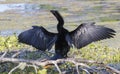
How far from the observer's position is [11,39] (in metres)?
7.53

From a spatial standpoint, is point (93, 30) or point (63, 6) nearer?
point (93, 30)

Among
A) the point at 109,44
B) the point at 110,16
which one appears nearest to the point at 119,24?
the point at 110,16

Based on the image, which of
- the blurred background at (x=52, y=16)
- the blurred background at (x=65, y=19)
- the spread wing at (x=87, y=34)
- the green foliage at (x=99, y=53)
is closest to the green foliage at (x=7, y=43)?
the blurred background at (x=65, y=19)

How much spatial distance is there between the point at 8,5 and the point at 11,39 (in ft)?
23.2

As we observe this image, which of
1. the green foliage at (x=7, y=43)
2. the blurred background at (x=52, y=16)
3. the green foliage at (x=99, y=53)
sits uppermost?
the green foliage at (x=7, y=43)

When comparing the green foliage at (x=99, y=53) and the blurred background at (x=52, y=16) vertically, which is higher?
the green foliage at (x=99, y=53)

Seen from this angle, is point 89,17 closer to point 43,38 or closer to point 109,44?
point 109,44

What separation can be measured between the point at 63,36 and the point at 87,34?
11.8 inches

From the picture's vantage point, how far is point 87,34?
5.13m

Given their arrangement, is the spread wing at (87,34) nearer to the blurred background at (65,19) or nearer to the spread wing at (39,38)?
the spread wing at (39,38)

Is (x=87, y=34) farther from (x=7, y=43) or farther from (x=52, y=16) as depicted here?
(x=52, y=16)

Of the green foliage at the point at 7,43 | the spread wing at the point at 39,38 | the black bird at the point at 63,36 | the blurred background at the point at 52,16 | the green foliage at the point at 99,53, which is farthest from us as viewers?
the blurred background at the point at 52,16

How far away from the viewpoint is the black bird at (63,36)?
5039 millimetres

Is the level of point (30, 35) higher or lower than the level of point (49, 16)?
higher
